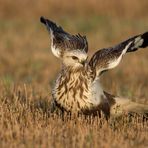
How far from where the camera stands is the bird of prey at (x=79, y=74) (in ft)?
26.7

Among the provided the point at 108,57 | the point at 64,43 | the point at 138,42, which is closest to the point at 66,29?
the point at 138,42

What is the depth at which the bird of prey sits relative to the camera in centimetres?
813

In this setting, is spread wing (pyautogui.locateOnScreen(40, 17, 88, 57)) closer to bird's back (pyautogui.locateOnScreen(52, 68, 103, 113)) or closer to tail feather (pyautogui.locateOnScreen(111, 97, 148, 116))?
bird's back (pyautogui.locateOnScreen(52, 68, 103, 113))

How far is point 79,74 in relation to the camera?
27.1 ft

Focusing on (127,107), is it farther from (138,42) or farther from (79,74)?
(79,74)

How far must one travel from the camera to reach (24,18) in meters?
23.5

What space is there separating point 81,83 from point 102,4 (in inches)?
642

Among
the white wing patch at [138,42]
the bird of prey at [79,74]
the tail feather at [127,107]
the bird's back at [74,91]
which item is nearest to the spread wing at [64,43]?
the bird of prey at [79,74]

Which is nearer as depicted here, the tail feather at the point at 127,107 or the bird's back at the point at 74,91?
the bird's back at the point at 74,91

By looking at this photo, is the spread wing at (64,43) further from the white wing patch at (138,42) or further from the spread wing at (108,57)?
the white wing patch at (138,42)

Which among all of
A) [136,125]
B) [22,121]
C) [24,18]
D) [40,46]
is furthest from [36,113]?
[24,18]

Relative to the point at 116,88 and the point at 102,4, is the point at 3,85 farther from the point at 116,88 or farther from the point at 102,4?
the point at 102,4

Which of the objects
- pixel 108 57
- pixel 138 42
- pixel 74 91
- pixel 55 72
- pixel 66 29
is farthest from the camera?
pixel 66 29

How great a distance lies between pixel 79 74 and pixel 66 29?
12.6 metres
